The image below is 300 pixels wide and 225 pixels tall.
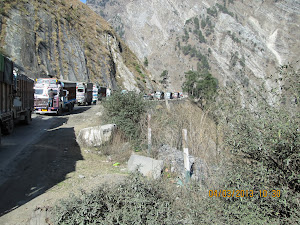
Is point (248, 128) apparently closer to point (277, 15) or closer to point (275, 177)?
point (275, 177)

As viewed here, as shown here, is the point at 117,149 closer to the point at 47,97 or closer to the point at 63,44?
the point at 47,97

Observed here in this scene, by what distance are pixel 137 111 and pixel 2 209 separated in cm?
791

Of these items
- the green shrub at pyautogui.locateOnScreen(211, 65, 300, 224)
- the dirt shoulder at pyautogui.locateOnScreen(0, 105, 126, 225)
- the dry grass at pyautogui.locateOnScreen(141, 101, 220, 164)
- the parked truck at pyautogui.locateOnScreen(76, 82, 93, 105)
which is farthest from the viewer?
the parked truck at pyautogui.locateOnScreen(76, 82, 93, 105)

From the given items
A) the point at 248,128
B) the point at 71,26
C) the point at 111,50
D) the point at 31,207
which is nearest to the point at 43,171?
the point at 31,207

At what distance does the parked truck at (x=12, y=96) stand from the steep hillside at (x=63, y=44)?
15.7 meters

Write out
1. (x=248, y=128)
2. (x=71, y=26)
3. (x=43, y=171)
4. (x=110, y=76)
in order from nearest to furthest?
1. (x=248, y=128)
2. (x=43, y=171)
3. (x=71, y=26)
4. (x=110, y=76)

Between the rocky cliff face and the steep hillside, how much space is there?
86.8 meters

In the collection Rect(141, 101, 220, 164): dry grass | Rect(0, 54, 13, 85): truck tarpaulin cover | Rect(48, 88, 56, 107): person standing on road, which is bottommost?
Rect(141, 101, 220, 164): dry grass

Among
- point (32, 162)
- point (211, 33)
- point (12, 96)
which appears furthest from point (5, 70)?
point (211, 33)

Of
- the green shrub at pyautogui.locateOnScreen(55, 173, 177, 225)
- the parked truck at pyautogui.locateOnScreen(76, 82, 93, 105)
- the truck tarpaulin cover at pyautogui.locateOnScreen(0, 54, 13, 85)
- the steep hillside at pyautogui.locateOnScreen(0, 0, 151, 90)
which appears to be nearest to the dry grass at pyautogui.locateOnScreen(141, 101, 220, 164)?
the green shrub at pyautogui.locateOnScreen(55, 173, 177, 225)

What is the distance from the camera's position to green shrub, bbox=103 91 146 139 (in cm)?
1147

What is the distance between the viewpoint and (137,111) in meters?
12.6
